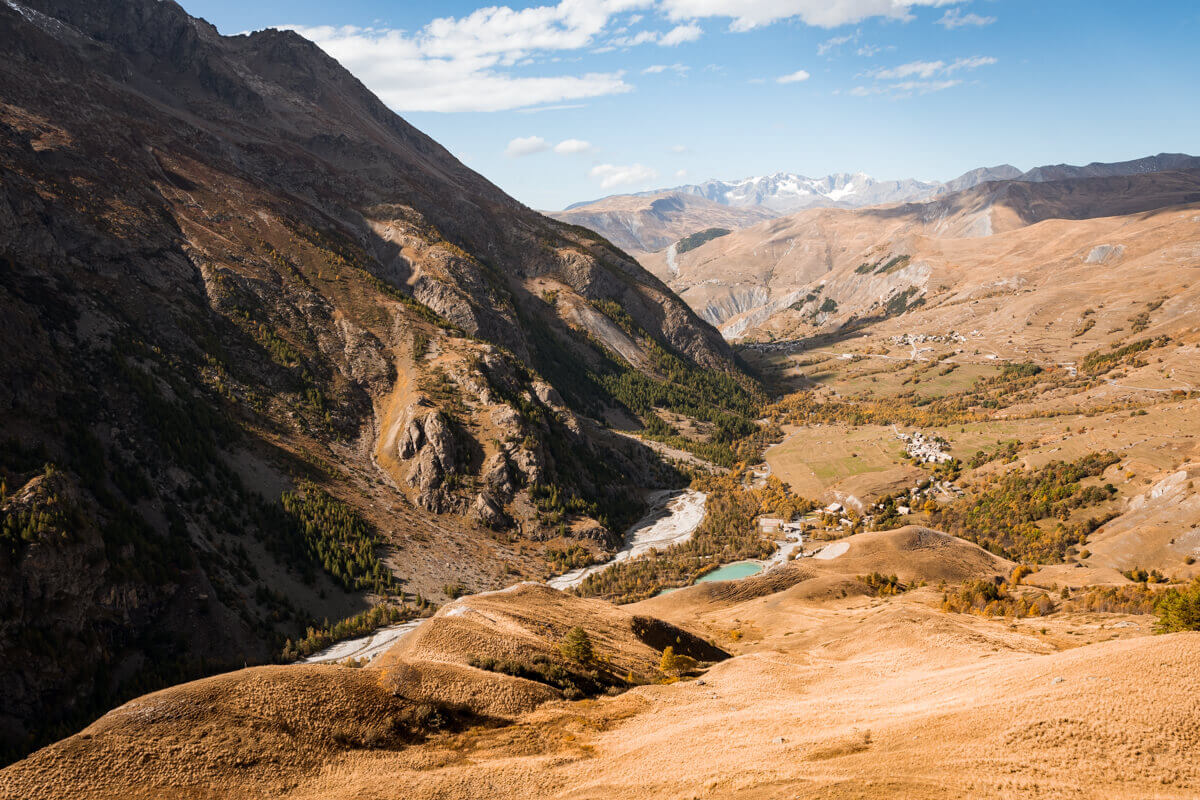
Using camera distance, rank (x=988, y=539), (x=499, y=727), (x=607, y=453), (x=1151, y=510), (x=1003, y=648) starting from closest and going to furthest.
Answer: (x=499, y=727) → (x=1003, y=648) → (x=1151, y=510) → (x=988, y=539) → (x=607, y=453)

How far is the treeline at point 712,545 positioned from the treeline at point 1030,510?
31.4 metres

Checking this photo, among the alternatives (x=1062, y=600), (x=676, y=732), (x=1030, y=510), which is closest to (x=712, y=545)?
(x=1030, y=510)

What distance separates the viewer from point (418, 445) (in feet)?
374

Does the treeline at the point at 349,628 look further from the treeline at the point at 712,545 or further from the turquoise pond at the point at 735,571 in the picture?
the turquoise pond at the point at 735,571

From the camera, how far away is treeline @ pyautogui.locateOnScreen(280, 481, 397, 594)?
88.5 m

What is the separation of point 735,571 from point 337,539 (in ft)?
229

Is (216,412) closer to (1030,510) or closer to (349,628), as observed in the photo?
(349,628)

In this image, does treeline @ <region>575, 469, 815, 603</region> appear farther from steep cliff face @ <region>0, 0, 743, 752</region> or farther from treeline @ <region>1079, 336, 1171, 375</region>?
treeline @ <region>1079, 336, 1171, 375</region>

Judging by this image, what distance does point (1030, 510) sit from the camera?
352ft

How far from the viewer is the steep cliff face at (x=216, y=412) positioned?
65688 mm

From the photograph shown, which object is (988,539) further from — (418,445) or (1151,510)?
(418,445)

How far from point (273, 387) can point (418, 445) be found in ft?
101

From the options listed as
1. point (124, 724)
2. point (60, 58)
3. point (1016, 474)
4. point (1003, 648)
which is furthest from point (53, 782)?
point (60, 58)

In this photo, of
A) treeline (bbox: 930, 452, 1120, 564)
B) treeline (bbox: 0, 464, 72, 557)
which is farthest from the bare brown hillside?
treeline (bbox: 930, 452, 1120, 564)
